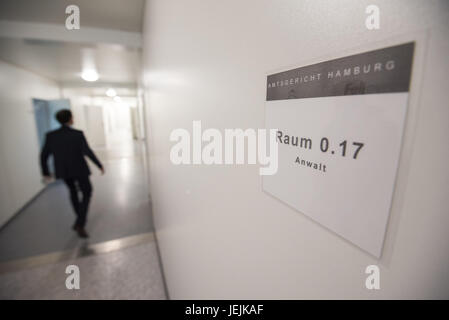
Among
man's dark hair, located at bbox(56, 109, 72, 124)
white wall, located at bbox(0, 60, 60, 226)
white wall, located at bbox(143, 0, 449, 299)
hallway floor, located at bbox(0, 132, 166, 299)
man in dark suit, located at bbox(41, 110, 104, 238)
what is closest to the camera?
white wall, located at bbox(143, 0, 449, 299)

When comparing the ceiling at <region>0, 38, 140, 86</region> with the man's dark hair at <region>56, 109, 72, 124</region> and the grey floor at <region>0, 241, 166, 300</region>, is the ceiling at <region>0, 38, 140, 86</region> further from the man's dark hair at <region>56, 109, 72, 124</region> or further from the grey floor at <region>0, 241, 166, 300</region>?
the grey floor at <region>0, 241, 166, 300</region>

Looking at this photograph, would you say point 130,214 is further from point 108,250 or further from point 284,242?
point 284,242

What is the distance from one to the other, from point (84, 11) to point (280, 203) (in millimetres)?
2581

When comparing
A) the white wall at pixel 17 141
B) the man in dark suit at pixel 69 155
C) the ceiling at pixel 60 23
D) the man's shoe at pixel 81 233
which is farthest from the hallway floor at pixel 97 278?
the ceiling at pixel 60 23

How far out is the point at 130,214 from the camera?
314 centimetres

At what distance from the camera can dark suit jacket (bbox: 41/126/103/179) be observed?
2.27 metres

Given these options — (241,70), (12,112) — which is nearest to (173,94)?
(241,70)

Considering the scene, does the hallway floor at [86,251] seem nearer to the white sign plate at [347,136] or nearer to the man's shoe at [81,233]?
the man's shoe at [81,233]

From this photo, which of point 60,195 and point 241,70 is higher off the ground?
point 241,70

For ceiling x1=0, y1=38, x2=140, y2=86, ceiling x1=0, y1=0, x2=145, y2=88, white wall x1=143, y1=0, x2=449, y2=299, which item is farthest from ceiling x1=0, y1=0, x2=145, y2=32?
white wall x1=143, y1=0, x2=449, y2=299

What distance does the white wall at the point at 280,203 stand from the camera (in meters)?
0.16

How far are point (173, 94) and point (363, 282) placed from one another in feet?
3.19

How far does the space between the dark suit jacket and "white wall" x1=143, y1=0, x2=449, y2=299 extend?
7.30 ft
